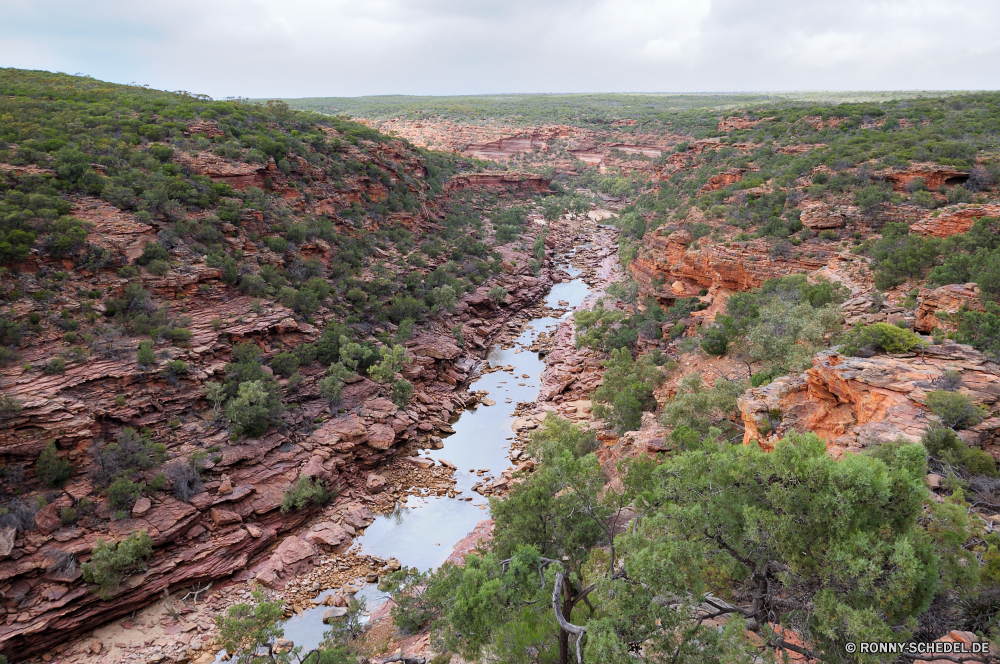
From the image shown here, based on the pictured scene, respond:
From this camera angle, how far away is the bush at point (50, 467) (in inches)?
510

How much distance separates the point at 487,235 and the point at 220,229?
85.2ft

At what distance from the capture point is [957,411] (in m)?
7.89

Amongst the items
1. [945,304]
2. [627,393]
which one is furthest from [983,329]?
[627,393]

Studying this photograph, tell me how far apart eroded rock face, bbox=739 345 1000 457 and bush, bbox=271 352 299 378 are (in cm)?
1712

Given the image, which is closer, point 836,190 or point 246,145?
point 836,190

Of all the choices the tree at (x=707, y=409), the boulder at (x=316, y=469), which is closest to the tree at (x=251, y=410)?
the boulder at (x=316, y=469)

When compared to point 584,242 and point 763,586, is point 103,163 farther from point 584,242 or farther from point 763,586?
point 584,242

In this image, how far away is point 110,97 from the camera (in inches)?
1093

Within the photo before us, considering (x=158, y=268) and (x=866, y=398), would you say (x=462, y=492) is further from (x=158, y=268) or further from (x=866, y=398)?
(x=158, y=268)

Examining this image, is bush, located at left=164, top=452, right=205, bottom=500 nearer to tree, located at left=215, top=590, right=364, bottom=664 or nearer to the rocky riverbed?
the rocky riverbed

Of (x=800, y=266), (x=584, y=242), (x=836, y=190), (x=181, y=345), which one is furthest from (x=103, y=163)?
(x=584, y=242)

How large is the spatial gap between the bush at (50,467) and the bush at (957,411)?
20.6 m

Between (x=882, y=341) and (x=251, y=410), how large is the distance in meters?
19.2

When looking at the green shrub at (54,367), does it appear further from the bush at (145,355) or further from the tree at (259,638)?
the tree at (259,638)
